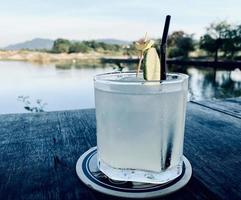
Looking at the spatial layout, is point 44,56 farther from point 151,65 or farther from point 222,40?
point 151,65

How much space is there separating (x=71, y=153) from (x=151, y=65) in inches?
7.7

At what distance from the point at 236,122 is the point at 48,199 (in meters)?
0.47

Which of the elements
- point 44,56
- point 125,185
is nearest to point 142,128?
point 125,185

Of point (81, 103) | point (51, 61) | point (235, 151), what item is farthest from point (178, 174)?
point (51, 61)

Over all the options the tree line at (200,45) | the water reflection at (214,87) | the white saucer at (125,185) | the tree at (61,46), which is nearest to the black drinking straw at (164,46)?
the white saucer at (125,185)

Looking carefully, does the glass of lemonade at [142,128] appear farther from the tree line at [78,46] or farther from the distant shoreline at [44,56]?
the tree line at [78,46]

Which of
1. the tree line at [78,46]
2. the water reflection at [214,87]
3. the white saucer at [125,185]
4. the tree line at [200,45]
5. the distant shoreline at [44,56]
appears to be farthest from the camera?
the tree line at [78,46]

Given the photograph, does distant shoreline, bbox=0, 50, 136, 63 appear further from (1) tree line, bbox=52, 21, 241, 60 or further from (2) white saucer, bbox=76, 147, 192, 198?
(2) white saucer, bbox=76, 147, 192, 198

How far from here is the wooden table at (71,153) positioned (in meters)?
0.31

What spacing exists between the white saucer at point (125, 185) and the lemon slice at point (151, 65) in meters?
0.12

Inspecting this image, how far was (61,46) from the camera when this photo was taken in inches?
952

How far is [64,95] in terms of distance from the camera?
7336 millimetres

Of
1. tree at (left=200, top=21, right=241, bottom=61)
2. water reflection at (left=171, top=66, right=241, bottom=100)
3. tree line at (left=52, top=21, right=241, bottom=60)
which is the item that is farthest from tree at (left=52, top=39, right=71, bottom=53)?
water reflection at (left=171, top=66, right=241, bottom=100)

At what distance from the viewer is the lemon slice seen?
12.2 inches
